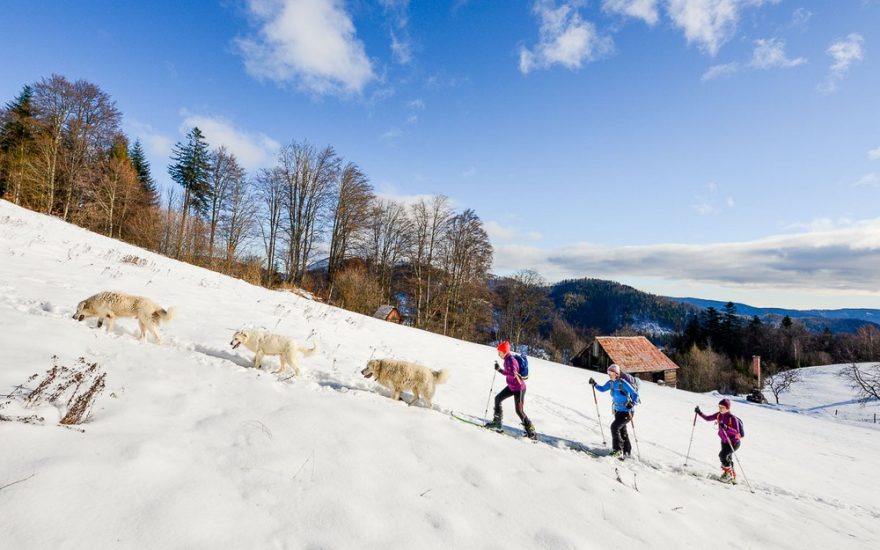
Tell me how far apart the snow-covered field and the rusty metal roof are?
28785 mm

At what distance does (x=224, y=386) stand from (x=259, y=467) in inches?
98.2

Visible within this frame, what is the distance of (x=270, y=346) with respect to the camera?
7.41 m

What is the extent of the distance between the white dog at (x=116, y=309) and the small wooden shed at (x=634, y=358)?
38491mm

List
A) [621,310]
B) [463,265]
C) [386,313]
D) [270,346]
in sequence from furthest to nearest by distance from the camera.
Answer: [621,310] → [463,265] → [386,313] → [270,346]

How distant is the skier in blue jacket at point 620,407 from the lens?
773 centimetres

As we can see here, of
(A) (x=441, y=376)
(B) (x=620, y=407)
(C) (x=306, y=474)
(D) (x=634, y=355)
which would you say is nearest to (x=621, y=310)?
(D) (x=634, y=355)

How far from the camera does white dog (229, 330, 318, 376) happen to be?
7395mm

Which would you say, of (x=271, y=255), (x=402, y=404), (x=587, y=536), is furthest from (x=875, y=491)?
(x=271, y=255)

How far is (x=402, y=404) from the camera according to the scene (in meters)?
6.98

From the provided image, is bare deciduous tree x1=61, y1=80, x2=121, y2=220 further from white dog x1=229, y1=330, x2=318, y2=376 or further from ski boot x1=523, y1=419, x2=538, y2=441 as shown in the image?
ski boot x1=523, y1=419, x2=538, y2=441

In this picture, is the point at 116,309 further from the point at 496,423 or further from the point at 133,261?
the point at 133,261

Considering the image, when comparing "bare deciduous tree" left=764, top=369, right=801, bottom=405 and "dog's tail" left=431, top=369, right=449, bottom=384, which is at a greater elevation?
"dog's tail" left=431, top=369, right=449, bottom=384

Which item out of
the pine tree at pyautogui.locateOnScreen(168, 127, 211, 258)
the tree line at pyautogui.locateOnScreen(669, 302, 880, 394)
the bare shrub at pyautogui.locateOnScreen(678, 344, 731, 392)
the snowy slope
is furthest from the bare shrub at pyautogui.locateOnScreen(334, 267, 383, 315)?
the tree line at pyautogui.locateOnScreen(669, 302, 880, 394)

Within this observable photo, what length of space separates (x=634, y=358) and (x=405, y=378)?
124 feet
